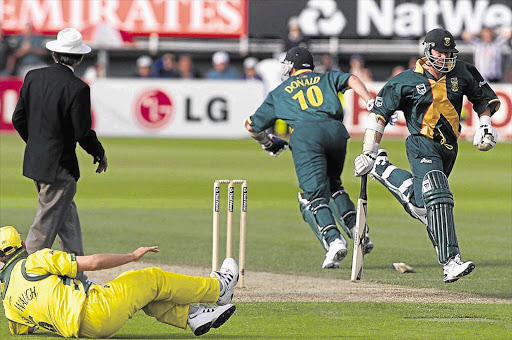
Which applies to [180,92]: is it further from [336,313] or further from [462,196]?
[336,313]

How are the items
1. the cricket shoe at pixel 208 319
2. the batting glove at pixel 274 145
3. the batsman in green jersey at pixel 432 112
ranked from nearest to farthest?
1. the cricket shoe at pixel 208 319
2. the batsman in green jersey at pixel 432 112
3. the batting glove at pixel 274 145

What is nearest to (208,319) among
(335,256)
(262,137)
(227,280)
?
(227,280)

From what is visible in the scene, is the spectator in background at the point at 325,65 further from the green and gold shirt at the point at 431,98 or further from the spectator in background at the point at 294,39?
the green and gold shirt at the point at 431,98

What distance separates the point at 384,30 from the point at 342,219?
21.0 metres

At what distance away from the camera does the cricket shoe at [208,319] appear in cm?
650

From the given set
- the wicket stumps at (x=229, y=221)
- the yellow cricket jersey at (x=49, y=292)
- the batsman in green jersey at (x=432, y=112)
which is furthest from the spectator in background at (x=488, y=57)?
→ the yellow cricket jersey at (x=49, y=292)

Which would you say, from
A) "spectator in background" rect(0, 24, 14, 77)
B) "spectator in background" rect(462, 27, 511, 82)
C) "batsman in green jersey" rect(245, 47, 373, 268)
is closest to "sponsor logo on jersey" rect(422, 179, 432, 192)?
"batsman in green jersey" rect(245, 47, 373, 268)

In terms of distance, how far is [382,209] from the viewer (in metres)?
14.8

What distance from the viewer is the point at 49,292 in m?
6.11

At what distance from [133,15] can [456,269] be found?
77.6ft

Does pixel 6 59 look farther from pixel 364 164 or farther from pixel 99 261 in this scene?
pixel 99 261

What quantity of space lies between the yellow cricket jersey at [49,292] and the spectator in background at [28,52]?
19.8 meters

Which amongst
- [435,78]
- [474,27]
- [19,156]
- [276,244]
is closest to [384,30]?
[474,27]

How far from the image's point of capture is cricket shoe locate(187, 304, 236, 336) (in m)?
6.50
